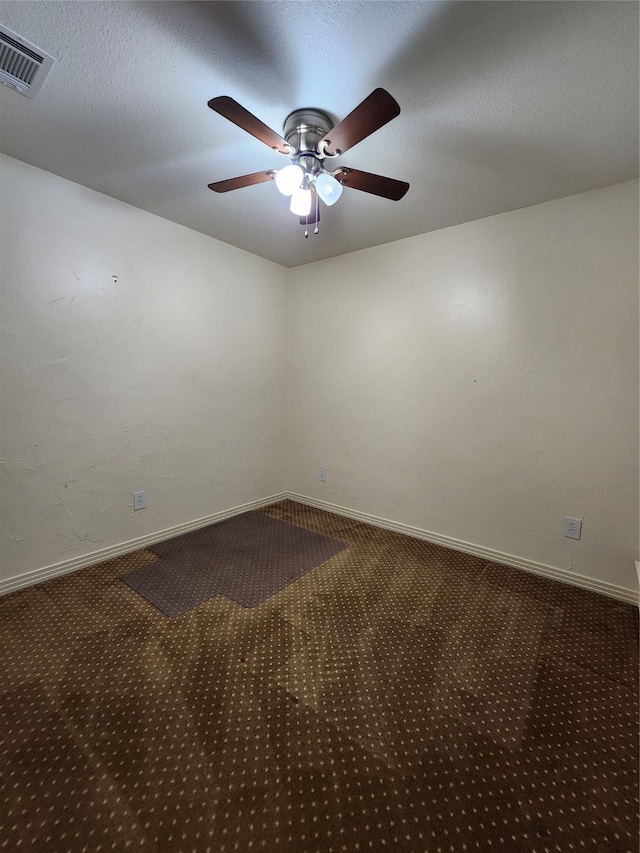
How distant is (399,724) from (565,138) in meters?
2.57

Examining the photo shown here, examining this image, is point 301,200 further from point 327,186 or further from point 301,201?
point 327,186

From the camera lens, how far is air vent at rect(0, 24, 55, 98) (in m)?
1.17

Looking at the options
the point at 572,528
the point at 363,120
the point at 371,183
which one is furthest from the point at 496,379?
the point at 363,120

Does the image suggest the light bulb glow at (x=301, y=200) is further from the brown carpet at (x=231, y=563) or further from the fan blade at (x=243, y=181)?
the brown carpet at (x=231, y=563)

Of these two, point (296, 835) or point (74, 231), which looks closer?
point (296, 835)

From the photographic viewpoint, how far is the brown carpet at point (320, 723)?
0.95 m

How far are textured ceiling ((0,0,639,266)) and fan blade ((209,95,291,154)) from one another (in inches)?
9.1

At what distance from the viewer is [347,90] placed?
1351mm

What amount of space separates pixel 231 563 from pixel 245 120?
2.32 meters

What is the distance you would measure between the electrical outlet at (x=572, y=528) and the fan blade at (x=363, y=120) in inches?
91.7

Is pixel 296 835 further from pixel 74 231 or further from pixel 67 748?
pixel 74 231

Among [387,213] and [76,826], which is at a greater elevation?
[387,213]

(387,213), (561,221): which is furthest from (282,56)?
(561,221)

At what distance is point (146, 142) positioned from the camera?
1.66 meters
